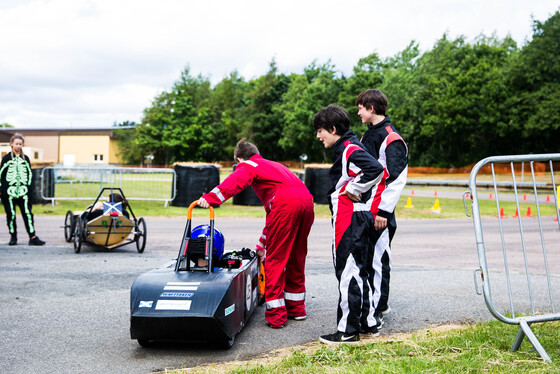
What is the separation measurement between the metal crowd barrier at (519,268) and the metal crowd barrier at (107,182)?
10.8 meters

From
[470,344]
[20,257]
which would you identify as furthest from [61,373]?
[20,257]

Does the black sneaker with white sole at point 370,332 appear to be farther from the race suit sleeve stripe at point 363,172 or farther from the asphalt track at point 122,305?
the race suit sleeve stripe at point 363,172

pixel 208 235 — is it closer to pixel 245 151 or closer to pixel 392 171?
pixel 245 151

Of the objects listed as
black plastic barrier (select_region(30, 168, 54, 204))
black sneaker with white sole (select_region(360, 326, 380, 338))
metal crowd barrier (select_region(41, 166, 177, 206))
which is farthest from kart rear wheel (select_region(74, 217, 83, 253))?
black plastic barrier (select_region(30, 168, 54, 204))

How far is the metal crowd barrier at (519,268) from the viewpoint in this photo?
12.7 feet

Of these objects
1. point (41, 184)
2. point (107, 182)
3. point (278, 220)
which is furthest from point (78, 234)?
point (41, 184)

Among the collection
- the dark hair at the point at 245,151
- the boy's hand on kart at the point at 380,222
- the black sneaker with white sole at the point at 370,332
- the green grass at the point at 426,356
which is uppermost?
the dark hair at the point at 245,151

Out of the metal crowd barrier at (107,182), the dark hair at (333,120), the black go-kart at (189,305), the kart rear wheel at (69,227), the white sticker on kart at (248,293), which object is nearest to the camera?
the black go-kart at (189,305)

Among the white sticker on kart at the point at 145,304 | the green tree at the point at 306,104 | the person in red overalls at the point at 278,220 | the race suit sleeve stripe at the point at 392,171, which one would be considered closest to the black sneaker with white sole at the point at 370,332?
the person in red overalls at the point at 278,220

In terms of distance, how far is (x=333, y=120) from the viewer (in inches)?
180

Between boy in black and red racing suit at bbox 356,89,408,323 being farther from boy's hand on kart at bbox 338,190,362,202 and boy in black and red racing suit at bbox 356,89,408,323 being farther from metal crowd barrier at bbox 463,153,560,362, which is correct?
metal crowd barrier at bbox 463,153,560,362

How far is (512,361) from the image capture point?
12.1 ft

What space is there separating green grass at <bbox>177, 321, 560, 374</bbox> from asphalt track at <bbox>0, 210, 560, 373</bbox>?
1.52ft

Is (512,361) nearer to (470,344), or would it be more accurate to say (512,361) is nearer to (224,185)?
(470,344)
